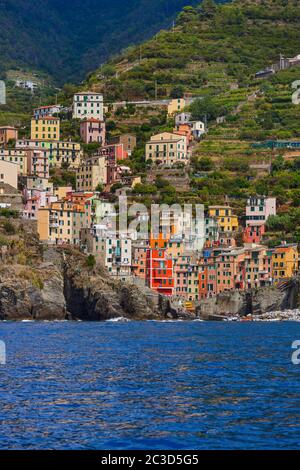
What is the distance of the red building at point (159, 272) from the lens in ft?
409

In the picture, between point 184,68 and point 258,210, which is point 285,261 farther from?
point 184,68

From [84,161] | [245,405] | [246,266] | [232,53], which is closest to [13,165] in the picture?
[84,161]

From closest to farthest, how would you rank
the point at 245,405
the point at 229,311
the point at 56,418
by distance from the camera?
the point at 56,418 < the point at 245,405 < the point at 229,311

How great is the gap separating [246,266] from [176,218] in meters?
10.6

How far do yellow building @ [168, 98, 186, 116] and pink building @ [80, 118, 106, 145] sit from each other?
11.4 m

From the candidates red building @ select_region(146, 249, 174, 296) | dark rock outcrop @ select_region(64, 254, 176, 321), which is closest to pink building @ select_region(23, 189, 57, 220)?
red building @ select_region(146, 249, 174, 296)

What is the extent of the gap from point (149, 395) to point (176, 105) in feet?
422

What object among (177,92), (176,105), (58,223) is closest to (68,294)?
(58,223)

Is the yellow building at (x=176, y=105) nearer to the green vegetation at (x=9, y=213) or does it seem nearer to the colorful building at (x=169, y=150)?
the colorful building at (x=169, y=150)

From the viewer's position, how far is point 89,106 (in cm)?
17000

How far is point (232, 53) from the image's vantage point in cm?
19650

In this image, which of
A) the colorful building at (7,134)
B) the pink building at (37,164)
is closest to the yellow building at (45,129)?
the colorful building at (7,134)

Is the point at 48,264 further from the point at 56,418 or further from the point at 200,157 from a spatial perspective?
the point at 56,418

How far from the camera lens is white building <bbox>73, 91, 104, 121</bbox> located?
16988 cm
